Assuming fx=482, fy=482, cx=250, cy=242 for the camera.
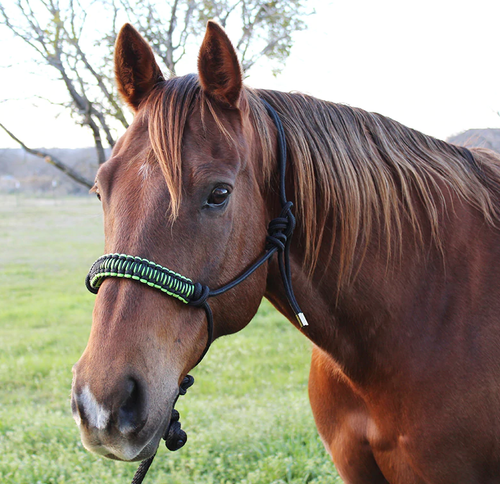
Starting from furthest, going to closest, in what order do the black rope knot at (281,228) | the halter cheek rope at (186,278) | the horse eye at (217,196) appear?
1. the black rope knot at (281,228)
2. the horse eye at (217,196)
3. the halter cheek rope at (186,278)

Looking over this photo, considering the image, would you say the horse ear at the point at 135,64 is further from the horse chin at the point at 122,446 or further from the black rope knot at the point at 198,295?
the horse chin at the point at 122,446

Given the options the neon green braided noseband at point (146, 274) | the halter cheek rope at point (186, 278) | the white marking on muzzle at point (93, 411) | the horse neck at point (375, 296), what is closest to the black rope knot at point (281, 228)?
the halter cheek rope at point (186, 278)

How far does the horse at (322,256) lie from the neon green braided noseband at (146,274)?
12 millimetres

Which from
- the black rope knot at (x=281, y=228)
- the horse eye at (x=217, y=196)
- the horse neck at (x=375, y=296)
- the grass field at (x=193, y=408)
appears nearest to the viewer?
the horse eye at (x=217, y=196)

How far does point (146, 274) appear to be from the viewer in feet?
4.53

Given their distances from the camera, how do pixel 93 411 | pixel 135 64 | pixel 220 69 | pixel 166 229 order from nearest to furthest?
pixel 93 411 → pixel 166 229 → pixel 220 69 → pixel 135 64

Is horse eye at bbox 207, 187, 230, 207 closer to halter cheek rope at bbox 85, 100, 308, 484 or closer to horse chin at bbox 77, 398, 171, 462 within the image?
halter cheek rope at bbox 85, 100, 308, 484

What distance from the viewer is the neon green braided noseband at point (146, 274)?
54.3 inches

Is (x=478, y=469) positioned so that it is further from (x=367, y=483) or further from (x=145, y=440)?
(x=145, y=440)

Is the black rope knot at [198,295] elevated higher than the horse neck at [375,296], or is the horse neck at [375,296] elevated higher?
the black rope knot at [198,295]

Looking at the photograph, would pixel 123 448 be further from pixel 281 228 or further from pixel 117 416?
pixel 281 228

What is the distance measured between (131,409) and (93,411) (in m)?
0.10

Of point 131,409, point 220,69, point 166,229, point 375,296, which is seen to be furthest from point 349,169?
point 131,409

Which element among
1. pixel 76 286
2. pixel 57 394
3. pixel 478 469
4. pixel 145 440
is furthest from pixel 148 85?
pixel 76 286
